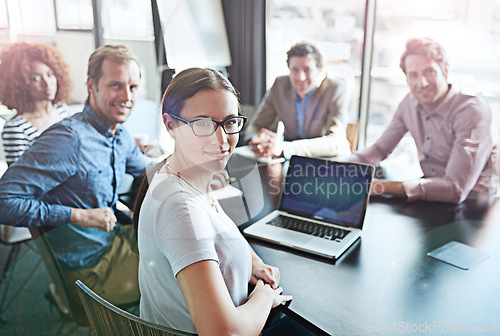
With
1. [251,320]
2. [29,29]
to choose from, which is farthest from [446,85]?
[29,29]

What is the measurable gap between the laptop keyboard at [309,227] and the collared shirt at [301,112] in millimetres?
1012

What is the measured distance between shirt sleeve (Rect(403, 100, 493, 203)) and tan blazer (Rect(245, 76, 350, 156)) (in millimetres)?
Result: 579

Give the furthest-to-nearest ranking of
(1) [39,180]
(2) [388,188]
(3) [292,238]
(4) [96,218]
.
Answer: (2) [388,188], (4) [96,218], (1) [39,180], (3) [292,238]

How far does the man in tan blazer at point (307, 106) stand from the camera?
6.87 feet

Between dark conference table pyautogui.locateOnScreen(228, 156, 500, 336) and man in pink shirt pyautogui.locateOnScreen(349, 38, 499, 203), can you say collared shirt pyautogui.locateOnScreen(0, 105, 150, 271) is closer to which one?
dark conference table pyautogui.locateOnScreen(228, 156, 500, 336)

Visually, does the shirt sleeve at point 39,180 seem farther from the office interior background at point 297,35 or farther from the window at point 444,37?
the window at point 444,37

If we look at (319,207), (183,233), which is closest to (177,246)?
(183,233)

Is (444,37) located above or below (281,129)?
above

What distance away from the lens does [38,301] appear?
5.89 ft

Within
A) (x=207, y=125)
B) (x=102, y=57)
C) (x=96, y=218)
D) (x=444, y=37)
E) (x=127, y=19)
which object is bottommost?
(x=96, y=218)

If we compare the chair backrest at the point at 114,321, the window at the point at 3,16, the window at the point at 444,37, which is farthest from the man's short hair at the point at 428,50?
Result: the window at the point at 3,16

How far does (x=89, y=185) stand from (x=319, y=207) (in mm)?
725

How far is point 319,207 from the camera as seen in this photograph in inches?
44.4

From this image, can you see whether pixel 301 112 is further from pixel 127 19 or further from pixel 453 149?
pixel 127 19
